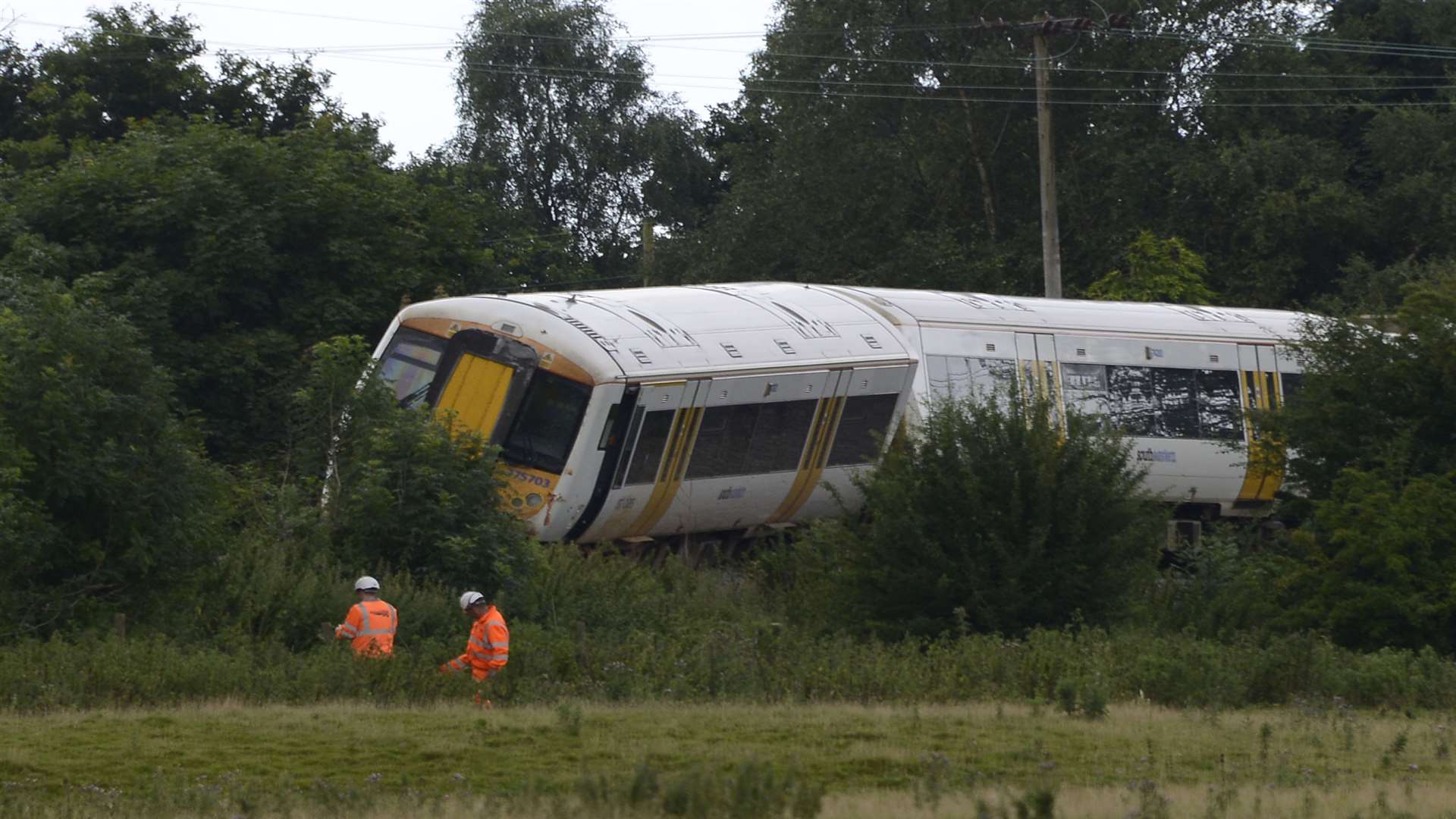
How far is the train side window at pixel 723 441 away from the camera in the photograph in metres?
21.2

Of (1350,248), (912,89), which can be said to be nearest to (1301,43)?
(1350,248)

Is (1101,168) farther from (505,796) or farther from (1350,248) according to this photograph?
(505,796)

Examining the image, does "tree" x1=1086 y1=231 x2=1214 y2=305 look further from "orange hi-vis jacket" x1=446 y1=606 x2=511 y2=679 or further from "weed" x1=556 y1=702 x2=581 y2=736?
"weed" x1=556 y1=702 x2=581 y2=736

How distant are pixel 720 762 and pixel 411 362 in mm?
12572

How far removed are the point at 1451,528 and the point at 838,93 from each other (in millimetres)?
27443

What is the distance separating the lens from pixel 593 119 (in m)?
55.2

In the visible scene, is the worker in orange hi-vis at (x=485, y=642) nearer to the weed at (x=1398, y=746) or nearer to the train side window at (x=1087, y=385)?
the weed at (x=1398, y=746)

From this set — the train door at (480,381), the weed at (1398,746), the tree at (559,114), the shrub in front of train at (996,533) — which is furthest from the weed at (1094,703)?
the tree at (559,114)

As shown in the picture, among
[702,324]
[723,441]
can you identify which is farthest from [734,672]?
[702,324]

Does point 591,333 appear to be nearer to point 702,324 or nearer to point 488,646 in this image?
point 702,324

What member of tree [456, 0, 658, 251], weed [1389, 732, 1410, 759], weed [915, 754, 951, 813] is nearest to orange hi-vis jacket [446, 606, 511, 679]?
weed [915, 754, 951, 813]

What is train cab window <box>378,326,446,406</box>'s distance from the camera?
21.8 m

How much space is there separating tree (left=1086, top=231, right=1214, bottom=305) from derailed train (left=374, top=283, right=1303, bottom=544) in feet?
32.6

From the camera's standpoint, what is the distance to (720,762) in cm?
1026
